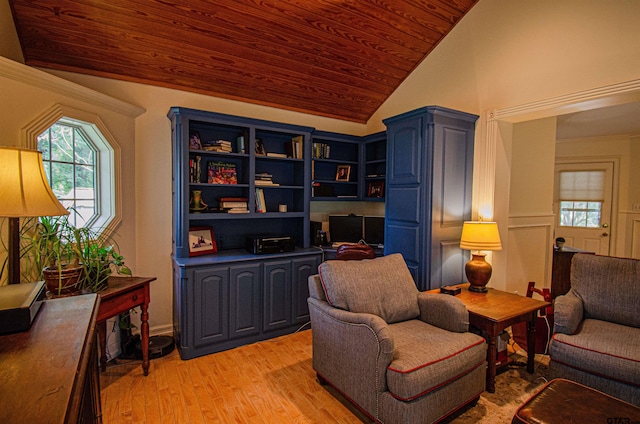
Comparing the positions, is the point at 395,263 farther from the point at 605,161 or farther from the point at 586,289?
the point at 605,161

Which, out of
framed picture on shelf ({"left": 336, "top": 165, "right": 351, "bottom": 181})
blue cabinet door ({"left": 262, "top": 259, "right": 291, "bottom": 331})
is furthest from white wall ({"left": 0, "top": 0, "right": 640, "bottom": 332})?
framed picture on shelf ({"left": 336, "top": 165, "right": 351, "bottom": 181})

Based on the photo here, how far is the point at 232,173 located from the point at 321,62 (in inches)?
58.0

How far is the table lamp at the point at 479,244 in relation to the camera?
9.02 feet

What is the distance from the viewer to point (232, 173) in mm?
3324

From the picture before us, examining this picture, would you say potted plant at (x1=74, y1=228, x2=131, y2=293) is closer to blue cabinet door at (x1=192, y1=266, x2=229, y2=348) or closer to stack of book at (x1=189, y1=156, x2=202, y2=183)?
blue cabinet door at (x1=192, y1=266, x2=229, y2=348)

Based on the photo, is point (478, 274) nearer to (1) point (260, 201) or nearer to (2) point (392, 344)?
(2) point (392, 344)

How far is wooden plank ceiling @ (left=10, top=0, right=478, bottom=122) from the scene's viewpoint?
240 cm

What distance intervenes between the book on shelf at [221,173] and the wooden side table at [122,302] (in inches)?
45.6

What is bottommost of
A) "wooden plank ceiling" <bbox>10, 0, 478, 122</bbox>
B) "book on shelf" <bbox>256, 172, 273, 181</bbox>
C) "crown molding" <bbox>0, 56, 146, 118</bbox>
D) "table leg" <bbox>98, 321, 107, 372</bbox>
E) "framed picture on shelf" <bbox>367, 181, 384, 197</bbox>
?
"table leg" <bbox>98, 321, 107, 372</bbox>

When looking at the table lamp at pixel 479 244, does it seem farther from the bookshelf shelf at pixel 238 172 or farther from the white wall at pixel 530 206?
the bookshelf shelf at pixel 238 172

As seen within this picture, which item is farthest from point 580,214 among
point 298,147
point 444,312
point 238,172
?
point 238,172

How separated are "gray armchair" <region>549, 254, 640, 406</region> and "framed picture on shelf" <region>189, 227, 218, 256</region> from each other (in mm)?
2922

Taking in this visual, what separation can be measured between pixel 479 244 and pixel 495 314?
67 centimetres

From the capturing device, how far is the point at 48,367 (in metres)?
0.84
